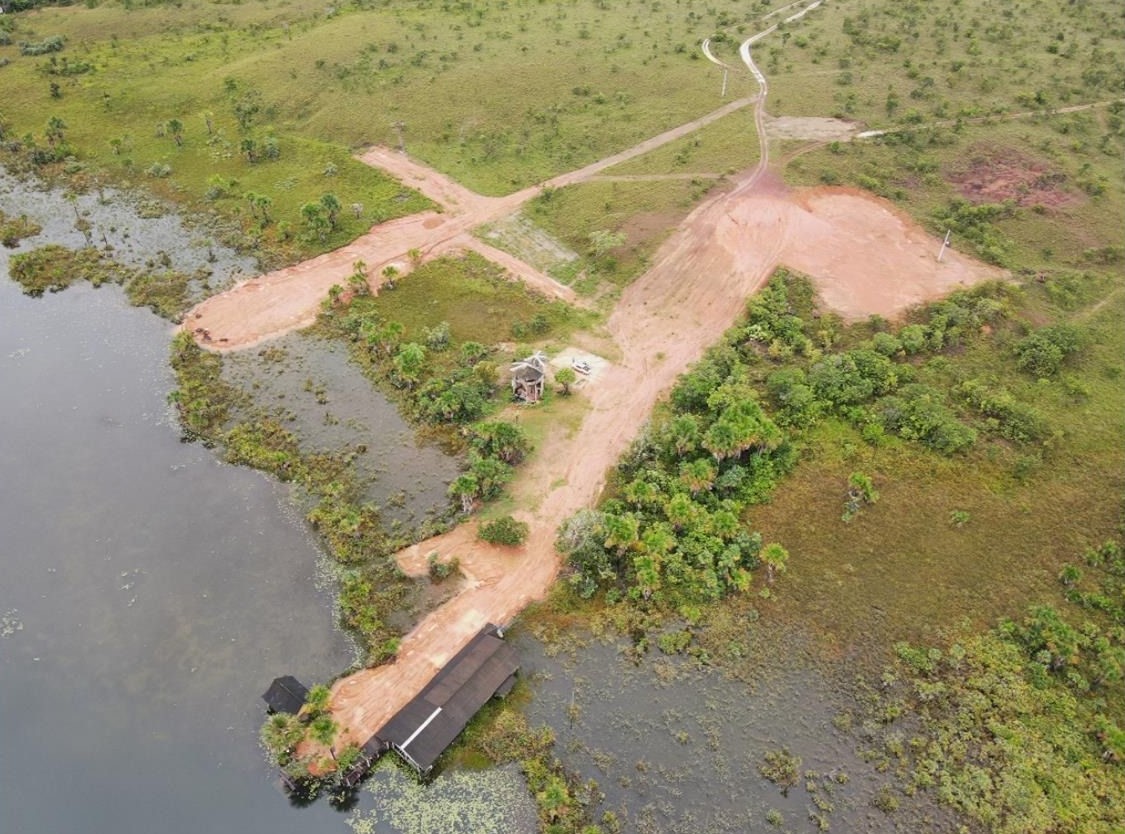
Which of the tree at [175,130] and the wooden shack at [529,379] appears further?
the tree at [175,130]

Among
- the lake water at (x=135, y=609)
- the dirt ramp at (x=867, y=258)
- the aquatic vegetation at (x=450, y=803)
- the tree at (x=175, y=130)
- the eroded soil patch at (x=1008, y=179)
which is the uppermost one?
the tree at (x=175, y=130)

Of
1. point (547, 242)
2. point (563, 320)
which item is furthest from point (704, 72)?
point (563, 320)

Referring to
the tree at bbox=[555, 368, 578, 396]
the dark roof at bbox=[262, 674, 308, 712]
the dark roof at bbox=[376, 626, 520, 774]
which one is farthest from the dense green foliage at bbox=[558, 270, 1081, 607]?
the dark roof at bbox=[262, 674, 308, 712]

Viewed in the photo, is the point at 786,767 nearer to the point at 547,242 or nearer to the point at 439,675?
the point at 439,675

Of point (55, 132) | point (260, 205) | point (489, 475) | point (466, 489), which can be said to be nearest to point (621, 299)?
point (489, 475)

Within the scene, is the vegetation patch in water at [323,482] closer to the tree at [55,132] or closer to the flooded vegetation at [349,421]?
the flooded vegetation at [349,421]

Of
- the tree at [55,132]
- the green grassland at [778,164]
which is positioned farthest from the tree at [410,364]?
the tree at [55,132]
